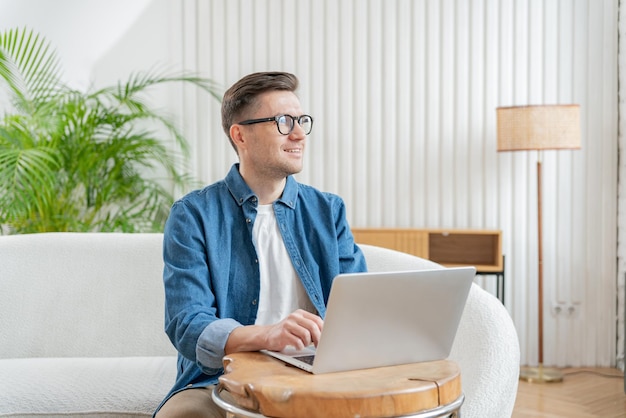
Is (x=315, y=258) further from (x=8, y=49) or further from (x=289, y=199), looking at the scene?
(x=8, y=49)

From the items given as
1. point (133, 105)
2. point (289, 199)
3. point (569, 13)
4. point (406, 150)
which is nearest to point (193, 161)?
point (133, 105)

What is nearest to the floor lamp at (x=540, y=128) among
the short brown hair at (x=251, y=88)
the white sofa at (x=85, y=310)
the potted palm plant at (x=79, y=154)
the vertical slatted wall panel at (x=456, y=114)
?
the vertical slatted wall panel at (x=456, y=114)

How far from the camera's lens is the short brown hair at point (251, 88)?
2.13 m

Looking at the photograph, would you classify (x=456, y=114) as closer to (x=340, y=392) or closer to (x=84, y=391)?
(x=84, y=391)

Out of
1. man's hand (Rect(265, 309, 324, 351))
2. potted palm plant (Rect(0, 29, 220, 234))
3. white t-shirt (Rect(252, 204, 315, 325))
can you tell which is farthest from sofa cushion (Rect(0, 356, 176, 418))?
potted palm plant (Rect(0, 29, 220, 234))

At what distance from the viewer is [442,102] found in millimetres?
4980

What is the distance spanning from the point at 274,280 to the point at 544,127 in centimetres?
271

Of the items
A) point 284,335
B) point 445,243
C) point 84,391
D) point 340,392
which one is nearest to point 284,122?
point 284,335

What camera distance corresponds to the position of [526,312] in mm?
4934

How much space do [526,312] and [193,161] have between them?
7.07 ft

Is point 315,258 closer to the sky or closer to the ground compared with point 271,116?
closer to the ground

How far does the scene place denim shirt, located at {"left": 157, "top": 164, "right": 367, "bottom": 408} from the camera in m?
1.92

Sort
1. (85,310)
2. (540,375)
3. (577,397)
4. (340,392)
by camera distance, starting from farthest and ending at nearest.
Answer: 1. (540,375)
2. (577,397)
3. (85,310)
4. (340,392)

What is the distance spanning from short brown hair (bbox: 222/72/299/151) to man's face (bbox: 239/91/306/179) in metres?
0.02
